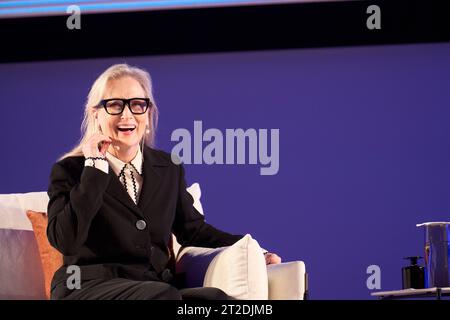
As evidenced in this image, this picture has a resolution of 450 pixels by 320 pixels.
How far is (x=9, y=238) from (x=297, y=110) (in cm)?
184

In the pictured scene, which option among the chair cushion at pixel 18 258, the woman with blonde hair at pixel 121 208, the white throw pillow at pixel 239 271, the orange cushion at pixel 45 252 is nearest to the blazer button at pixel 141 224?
the woman with blonde hair at pixel 121 208

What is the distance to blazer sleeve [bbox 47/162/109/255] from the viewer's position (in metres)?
2.78

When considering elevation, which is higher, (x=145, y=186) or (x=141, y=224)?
(x=145, y=186)

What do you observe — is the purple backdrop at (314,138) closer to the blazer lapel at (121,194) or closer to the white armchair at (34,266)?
the white armchair at (34,266)

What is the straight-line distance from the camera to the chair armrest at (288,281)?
9.50ft

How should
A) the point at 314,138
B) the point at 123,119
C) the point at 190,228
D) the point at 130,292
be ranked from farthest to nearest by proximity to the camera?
the point at 314,138 → the point at 190,228 → the point at 123,119 → the point at 130,292

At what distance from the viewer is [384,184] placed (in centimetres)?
434

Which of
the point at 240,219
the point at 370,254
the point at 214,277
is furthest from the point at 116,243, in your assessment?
the point at 370,254

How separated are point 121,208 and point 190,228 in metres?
0.40

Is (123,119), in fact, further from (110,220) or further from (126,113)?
(110,220)

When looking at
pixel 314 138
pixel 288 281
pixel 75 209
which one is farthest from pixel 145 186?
pixel 314 138

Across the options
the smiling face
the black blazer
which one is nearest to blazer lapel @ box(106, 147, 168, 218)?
the black blazer

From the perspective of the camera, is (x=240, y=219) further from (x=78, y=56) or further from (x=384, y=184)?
(x=78, y=56)

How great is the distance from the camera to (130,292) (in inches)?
104
